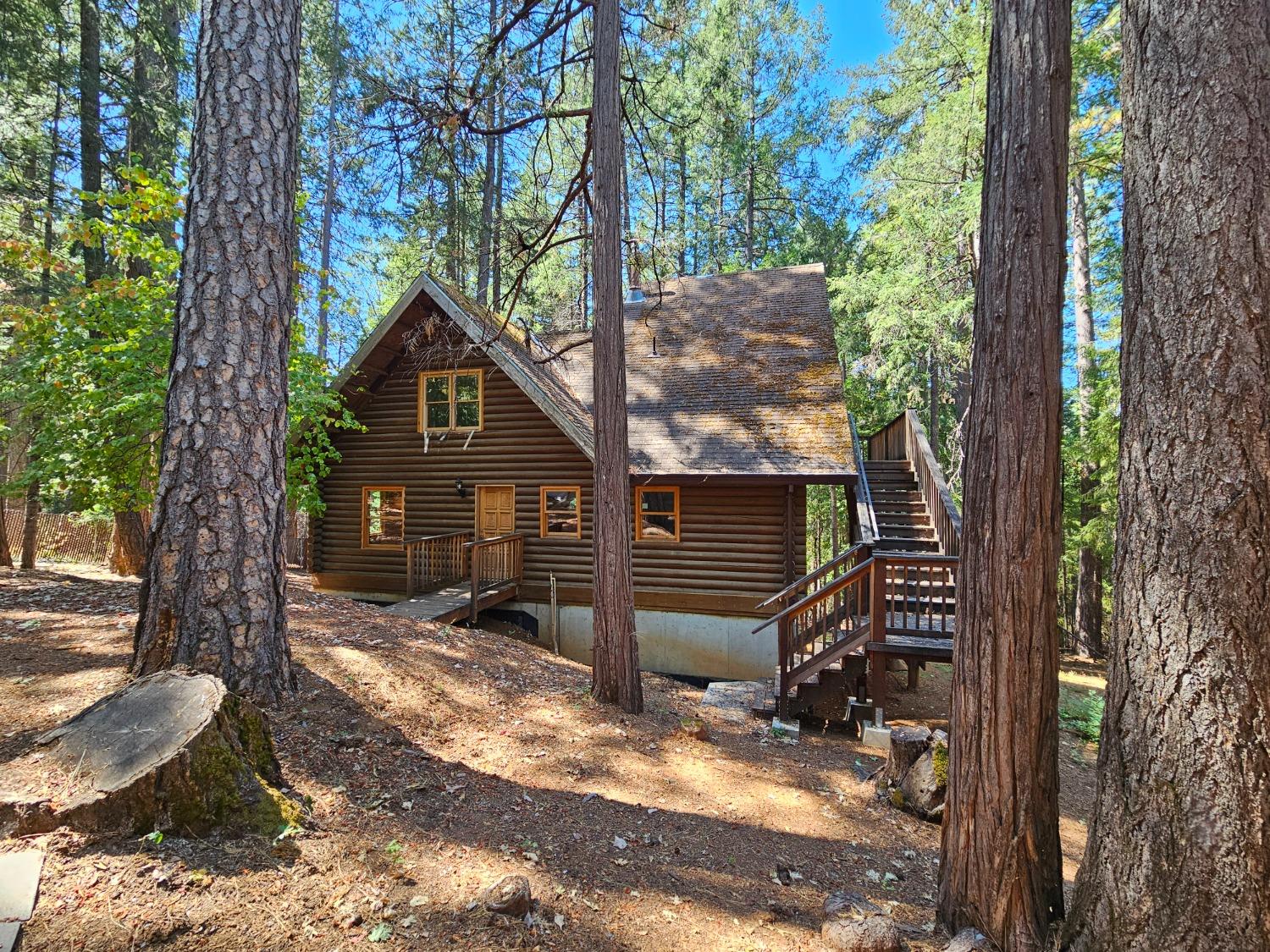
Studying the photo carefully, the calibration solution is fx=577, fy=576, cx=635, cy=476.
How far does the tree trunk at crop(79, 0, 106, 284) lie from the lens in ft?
36.1

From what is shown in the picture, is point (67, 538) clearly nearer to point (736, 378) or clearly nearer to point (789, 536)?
point (736, 378)

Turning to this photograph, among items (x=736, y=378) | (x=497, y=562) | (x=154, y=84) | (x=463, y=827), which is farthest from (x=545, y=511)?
(x=154, y=84)

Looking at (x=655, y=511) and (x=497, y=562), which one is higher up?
(x=655, y=511)

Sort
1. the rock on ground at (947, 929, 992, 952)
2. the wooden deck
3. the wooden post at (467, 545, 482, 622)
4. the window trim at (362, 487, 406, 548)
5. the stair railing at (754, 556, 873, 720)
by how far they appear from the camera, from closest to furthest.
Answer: the rock on ground at (947, 929, 992, 952) < the stair railing at (754, 556, 873, 720) < the wooden deck < the wooden post at (467, 545, 482, 622) < the window trim at (362, 487, 406, 548)

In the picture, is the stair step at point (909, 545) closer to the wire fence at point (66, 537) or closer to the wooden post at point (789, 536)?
the wooden post at point (789, 536)

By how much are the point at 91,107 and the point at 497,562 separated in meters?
11.8

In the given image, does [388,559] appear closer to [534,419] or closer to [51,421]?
[534,419]

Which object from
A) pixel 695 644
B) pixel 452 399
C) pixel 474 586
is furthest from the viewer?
pixel 452 399

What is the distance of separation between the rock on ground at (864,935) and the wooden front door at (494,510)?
9999 millimetres

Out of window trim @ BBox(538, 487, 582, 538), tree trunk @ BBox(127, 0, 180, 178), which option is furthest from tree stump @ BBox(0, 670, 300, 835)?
tree trunk @ BBox(127, 0, 180, 178)

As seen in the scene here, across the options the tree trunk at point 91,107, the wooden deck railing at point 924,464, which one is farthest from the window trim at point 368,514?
the wooden deck railing at point 924,464

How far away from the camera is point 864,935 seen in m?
2.58

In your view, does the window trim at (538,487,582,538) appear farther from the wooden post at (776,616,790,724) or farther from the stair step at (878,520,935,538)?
the stair step at (878,520,935,538)

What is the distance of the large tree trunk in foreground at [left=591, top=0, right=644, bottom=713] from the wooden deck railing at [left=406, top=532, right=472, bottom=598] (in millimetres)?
5575
